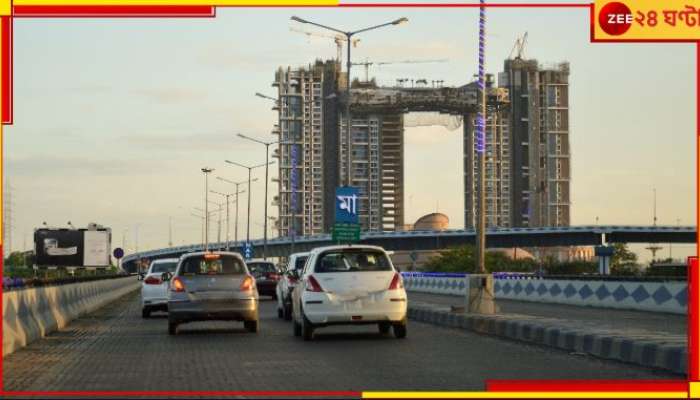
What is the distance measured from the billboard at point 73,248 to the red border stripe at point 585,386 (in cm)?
6989

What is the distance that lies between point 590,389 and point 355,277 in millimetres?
9637

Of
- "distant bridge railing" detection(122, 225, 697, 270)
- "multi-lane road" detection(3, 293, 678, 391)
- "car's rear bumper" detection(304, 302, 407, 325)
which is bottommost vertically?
"multi-lane road" detection(3, 293, 678, 391)

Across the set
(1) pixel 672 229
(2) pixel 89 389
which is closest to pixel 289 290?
(2) pixel 89 389

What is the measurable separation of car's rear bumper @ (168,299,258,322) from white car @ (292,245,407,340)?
235cm

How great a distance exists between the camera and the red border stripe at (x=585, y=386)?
1255 centimetres

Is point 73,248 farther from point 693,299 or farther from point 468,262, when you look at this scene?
point 468,262

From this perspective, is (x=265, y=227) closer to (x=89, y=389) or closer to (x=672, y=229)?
(x=672, y=229)

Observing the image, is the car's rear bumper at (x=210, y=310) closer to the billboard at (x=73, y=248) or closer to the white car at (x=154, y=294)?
the white car at (x=154, y=294)

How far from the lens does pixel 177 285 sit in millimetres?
24750

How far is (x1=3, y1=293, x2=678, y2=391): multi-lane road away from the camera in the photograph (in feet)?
45.4

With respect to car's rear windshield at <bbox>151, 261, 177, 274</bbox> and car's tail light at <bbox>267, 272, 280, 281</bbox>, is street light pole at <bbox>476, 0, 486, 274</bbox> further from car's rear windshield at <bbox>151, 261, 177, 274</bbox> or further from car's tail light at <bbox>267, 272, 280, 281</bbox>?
car's tail light at <bbox>267, 272, 280, 281</bbox>

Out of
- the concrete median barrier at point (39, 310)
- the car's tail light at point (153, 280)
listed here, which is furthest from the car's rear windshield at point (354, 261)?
the car's tail light at point (153, 280)

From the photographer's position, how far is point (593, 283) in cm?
4078

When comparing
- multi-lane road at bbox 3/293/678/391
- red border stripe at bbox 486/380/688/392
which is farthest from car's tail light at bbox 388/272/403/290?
red border stripe at bbox 486/380/688/392
